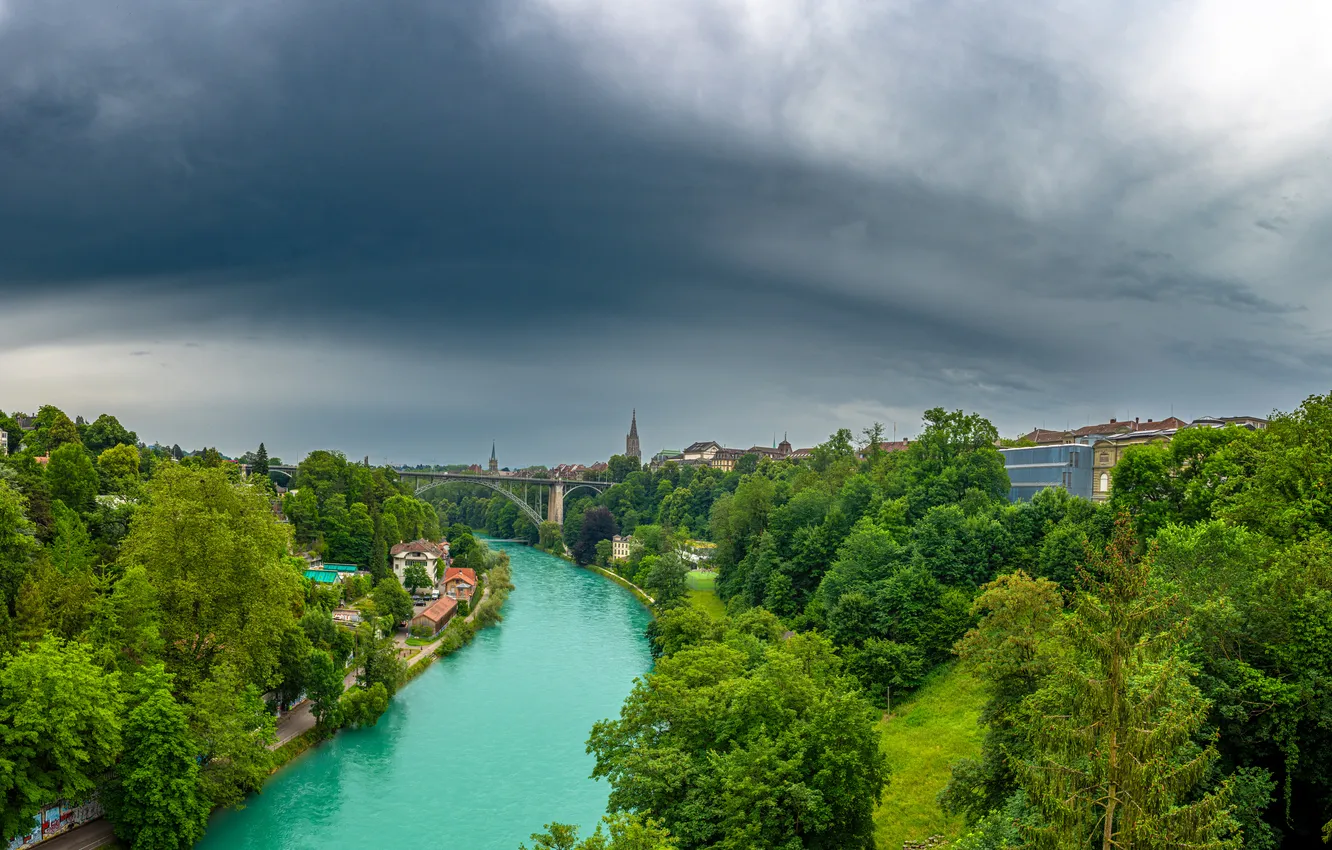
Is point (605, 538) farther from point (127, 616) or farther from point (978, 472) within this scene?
point (127, 616)

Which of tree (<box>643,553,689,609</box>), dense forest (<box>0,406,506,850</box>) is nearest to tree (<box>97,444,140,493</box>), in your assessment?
dense forest (<box>0,406,506,850</box>)

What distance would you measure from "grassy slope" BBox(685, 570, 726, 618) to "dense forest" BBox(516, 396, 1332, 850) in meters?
10.4

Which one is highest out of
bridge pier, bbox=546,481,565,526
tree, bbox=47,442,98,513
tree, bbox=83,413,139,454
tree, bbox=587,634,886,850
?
tree, bbox=83,413,139,454

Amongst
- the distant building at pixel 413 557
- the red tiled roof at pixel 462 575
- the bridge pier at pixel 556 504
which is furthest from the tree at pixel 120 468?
the bridge pier at pixel 556 504

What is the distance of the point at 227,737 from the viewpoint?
61.2 ft

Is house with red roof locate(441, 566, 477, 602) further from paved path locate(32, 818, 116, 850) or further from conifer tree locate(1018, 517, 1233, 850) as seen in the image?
conifer tree locate(1018, 517, 1233, 850)

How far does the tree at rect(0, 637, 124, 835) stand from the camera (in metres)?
14.9

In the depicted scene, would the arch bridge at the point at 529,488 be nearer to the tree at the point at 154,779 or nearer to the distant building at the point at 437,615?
the distant building at the point at 437,615

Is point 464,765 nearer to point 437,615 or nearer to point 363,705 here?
point 363,705

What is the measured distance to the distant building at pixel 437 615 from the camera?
132 feet

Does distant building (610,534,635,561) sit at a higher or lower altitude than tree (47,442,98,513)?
lower

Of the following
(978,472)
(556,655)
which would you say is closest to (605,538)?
(556,655)

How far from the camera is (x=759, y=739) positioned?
14.6 metres

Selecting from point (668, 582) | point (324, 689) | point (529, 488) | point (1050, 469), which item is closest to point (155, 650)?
point (324, 689)
